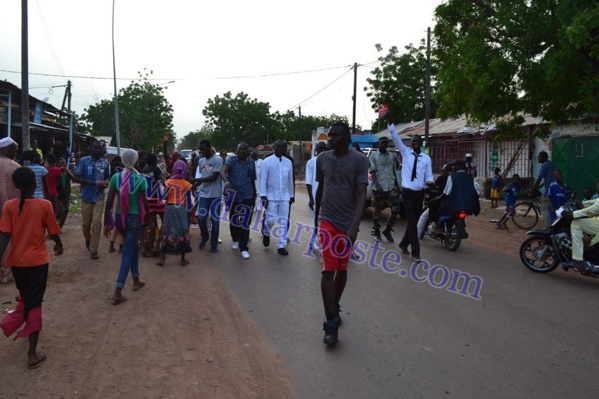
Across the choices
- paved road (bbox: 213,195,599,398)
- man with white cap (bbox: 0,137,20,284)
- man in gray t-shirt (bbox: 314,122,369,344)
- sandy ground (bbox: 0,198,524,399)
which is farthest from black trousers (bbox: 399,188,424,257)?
man with white cap (bbox: 0,137,20,284)

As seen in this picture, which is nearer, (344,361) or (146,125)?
A: (344,361)

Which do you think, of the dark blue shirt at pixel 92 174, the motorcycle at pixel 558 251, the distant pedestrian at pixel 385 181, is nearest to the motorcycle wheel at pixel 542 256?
the motorcycle at pixel 558 251

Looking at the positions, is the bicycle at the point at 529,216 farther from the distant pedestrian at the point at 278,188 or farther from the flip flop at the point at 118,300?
the flip flop at the point at 118,300

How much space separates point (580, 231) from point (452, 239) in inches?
99.8

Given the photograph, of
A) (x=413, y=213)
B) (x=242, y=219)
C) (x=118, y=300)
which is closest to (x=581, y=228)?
(x=413, y=213)

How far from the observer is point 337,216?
4516 mm

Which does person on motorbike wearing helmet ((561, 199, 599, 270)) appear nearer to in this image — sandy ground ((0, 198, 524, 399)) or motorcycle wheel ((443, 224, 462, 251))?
motorcycle wheel ((443, 224, 462, 251))

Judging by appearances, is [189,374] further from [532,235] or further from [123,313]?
[532,235]

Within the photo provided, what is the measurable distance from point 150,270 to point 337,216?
3819 millimetres

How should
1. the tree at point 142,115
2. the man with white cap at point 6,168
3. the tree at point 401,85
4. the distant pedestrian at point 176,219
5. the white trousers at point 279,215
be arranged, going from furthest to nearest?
the tree at point 142,115, the tree at point 401,85, the white trousers at point 279,215, the distant pedestrian at point 176,219, the man with white cap at point 6,168

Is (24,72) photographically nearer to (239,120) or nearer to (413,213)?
(413,213)

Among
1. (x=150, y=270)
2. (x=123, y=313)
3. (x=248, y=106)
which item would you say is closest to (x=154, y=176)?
(x=150, y=270)

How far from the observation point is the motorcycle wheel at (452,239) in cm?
883

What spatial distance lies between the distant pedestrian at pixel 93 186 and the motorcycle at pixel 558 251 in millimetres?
6579
